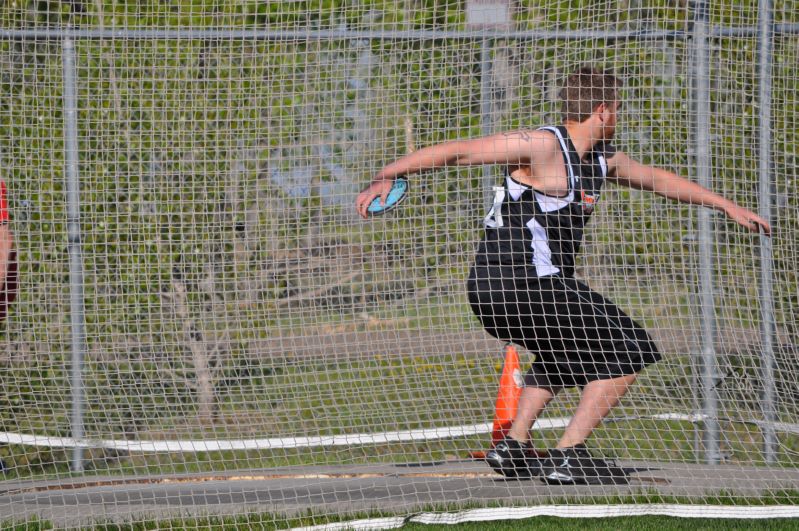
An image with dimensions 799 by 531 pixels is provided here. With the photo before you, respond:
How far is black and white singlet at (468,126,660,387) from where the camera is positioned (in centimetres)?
433

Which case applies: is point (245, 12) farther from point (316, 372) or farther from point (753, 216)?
point (753, 216)

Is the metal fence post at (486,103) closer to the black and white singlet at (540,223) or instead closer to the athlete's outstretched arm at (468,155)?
the black and white singlet at (540,223)

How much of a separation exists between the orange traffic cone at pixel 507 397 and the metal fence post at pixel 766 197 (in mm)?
1236

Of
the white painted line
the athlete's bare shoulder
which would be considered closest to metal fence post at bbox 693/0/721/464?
the white painted line

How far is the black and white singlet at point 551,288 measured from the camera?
4332 millimetres

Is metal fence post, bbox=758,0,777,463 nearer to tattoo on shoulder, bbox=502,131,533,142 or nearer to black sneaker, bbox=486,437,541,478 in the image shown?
black sneaker, bbox=486,437,541,478

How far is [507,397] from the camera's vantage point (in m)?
5.11

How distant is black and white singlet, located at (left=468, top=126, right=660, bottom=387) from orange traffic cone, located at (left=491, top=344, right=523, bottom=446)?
0.64 m

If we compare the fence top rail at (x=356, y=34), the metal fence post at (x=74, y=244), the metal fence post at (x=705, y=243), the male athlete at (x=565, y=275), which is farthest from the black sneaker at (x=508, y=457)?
the metal fence post at (x=74, y=244)

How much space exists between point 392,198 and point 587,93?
3.47 ft

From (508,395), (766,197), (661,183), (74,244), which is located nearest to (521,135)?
(661,183)

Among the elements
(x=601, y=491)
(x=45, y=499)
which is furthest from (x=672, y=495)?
(x=45, y=499)

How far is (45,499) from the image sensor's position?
4.56m

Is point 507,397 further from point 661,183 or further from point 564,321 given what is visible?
point 661,183
